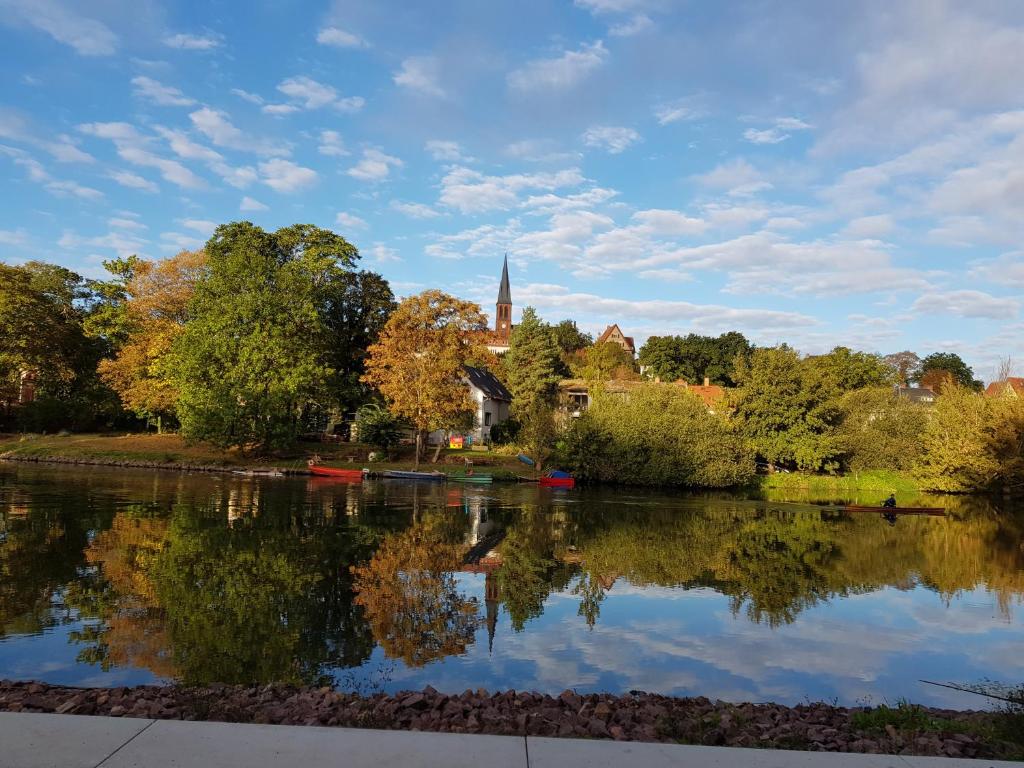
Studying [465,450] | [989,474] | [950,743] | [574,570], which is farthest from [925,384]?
[950,743]

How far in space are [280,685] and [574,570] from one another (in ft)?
37.7

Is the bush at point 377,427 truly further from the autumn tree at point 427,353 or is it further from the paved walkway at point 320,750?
the paved walkway at point 320,750

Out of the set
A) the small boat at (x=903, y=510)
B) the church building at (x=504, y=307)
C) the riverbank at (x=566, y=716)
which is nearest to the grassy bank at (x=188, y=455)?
the small boat at (x=903, y=510)

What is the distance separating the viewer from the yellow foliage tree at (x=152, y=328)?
50.9 meters

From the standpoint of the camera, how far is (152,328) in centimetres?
5303

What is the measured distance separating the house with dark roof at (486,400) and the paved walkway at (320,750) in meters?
53.2

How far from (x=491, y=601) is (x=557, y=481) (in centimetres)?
3088

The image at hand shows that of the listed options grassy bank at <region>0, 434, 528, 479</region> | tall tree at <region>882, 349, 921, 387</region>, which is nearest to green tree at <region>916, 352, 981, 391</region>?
tall tree at <region>882, 349, 921, 387</region>

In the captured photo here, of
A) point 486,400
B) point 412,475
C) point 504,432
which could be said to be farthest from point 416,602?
point 486,400

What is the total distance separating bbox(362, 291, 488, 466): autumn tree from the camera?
47656 millimetres

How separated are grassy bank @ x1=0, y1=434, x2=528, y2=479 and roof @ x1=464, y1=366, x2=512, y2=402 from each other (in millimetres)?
10213

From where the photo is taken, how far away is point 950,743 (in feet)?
21.3

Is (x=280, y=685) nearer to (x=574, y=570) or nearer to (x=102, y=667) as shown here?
(x=102, y=667)

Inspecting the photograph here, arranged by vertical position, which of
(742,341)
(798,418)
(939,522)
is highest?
(742,341)
